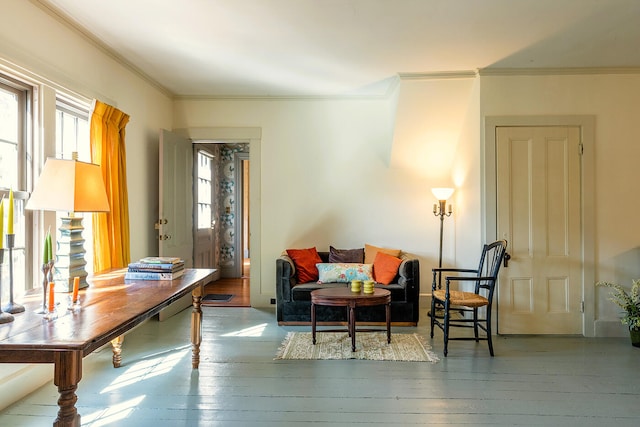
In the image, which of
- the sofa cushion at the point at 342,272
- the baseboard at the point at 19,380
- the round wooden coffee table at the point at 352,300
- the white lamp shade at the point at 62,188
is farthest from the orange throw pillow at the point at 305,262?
the white lamp shade at the point at 62,188

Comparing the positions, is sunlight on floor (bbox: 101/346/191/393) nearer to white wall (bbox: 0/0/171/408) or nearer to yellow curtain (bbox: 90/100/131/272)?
white wall (bbox: 0/0/171/408)

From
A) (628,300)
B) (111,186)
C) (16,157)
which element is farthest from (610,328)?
(16,157)

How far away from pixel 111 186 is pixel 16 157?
2.72 ft

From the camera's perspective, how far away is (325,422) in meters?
2.22

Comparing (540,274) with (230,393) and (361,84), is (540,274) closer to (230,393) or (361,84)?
(361,84)

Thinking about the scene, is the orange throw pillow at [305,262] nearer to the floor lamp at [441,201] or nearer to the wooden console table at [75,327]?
the floor lamp at [441,201]

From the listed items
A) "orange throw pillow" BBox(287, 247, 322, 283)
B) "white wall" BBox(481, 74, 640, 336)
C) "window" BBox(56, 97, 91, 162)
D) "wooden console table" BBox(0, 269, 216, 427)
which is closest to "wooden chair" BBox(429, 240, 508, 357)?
"white wall" BBox(481, 74, 640, 336)

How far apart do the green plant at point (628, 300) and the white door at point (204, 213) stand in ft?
16.8

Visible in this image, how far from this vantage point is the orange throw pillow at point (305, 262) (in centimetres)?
448

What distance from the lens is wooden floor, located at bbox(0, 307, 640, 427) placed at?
228cm

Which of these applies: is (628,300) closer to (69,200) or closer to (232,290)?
(69,200)

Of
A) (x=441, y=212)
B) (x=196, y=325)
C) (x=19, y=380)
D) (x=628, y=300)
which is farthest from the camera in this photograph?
(x=441, y=212)

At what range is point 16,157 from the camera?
2684 mm

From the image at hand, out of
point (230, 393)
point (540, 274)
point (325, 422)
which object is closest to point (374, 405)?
point (325, 422)
